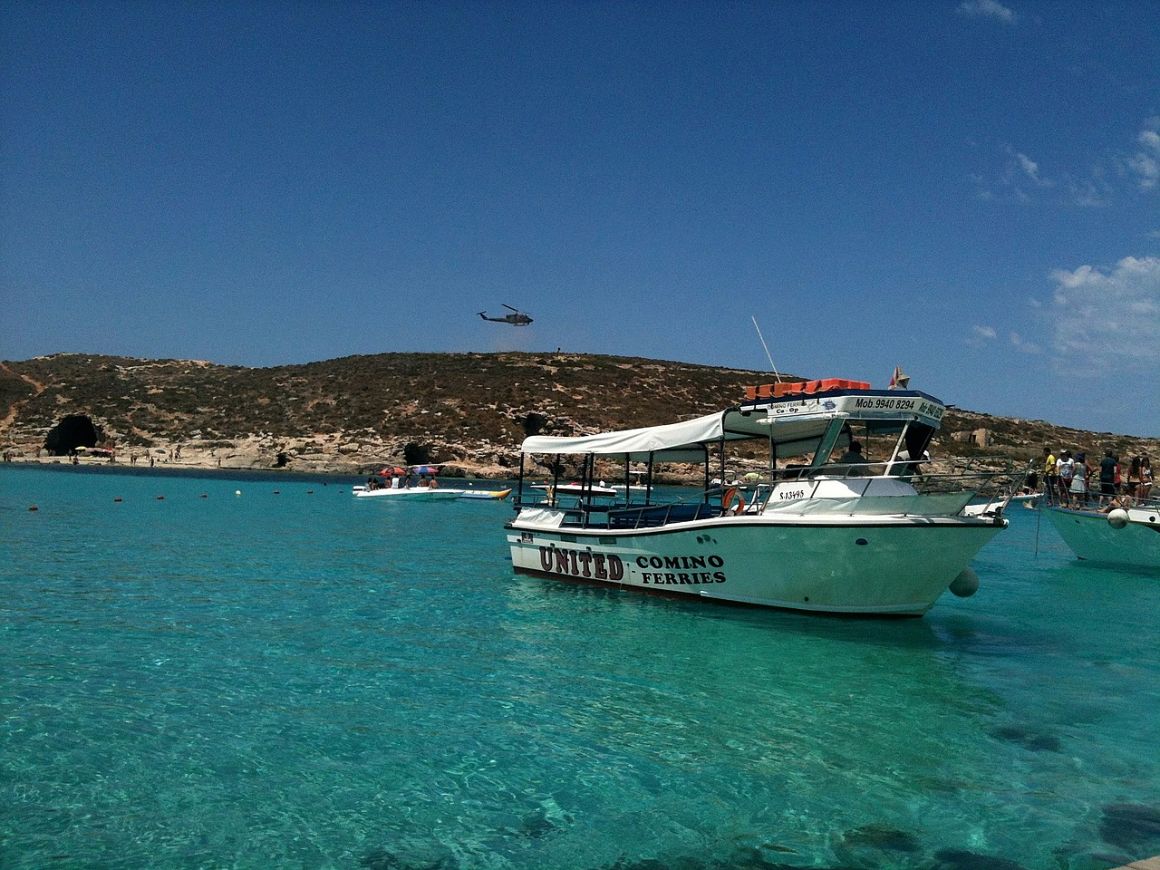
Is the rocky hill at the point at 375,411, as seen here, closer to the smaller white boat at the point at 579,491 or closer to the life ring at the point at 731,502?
the smaller white boat at the point at 579,491

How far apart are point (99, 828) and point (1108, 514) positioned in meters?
27.0

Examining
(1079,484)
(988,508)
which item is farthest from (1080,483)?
(988,508)

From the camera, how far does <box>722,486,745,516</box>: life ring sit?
15313 millimetres

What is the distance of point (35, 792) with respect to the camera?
6.86 m

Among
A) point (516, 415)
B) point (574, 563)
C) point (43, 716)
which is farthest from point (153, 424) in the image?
point (43, 716)

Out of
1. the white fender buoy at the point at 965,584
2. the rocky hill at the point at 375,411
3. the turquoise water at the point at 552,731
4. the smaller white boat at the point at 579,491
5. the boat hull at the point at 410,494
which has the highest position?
the rocky hill at the point at 375,411

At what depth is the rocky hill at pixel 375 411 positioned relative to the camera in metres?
74.9

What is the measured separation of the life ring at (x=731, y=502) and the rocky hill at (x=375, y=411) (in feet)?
174

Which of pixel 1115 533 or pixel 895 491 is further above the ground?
pixel 895 491

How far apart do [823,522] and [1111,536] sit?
1770 centimetres

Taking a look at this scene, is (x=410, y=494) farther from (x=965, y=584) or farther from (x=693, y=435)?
(x=965, y=584)

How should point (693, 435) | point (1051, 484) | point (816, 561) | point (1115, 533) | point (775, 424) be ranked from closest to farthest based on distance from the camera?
1. point (816, 561)
2. point (775, 424)
3. point (693, 435)
4. point (1115, 533)
5. point (1051, 484)

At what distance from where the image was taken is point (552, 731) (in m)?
8.77

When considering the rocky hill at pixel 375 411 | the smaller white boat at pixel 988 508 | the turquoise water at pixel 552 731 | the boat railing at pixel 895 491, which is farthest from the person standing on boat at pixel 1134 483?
the rocky hill at pixel 375 411
